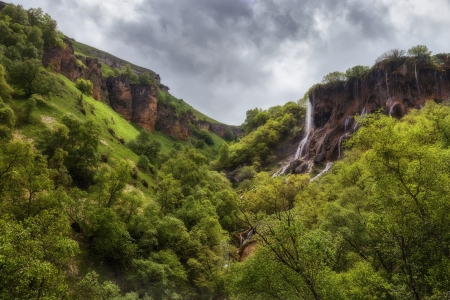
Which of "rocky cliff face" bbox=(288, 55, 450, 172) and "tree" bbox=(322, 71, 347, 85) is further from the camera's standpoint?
"tree" bbox=(322, 71, 347, 85)

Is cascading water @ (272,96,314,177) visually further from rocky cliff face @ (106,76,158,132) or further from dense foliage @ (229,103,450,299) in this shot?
dense foliage @ (229,103,450,299)

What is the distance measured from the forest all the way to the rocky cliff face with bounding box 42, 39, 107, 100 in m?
13.1

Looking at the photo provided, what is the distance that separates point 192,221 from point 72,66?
251ft

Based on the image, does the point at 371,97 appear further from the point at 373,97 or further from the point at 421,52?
the point at 421,52

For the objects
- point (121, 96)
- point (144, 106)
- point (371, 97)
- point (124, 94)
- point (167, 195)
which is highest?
point (124, 94)

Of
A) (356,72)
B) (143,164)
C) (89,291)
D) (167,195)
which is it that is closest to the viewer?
(89,291)

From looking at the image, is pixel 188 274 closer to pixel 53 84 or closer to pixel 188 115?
pixel 53 84

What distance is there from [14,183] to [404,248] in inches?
1147

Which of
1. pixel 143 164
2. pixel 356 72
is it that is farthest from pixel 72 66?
pixel 356 72

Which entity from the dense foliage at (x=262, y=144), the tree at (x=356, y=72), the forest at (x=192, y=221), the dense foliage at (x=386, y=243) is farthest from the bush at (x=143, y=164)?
the tree at (x=356, y=72)

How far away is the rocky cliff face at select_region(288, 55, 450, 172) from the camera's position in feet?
246

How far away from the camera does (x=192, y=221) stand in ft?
137

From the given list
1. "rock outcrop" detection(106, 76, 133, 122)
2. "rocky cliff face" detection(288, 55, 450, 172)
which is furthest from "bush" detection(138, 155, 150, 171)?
"rock outcrop" detection(106, 76, 133, 122)

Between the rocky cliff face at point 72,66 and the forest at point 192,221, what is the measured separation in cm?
1309
